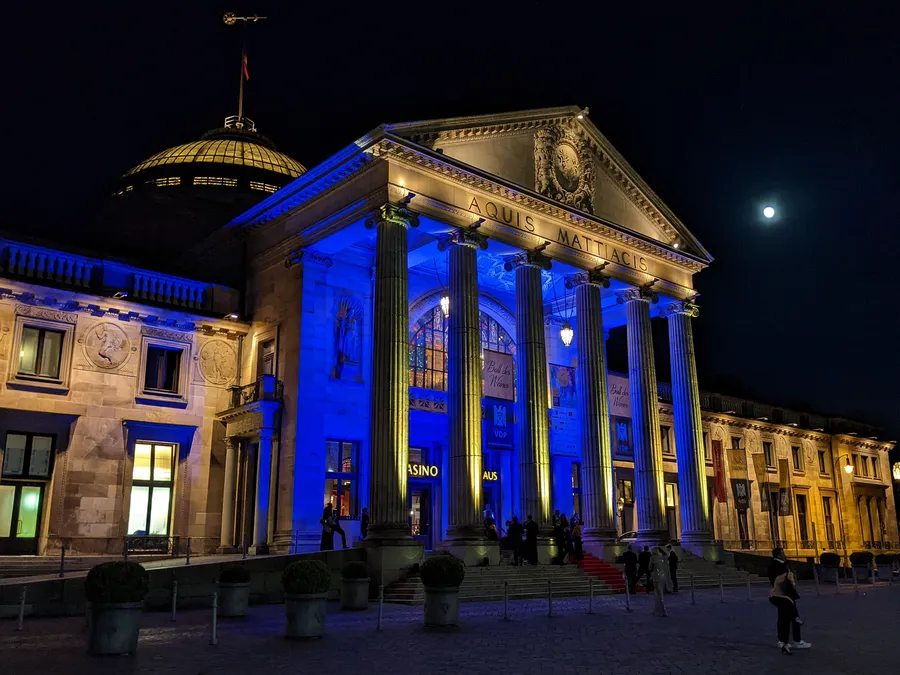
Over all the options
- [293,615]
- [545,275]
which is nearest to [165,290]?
[545,275]

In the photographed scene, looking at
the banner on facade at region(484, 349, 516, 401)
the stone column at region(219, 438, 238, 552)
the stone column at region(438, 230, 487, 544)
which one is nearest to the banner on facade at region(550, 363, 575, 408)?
the banner on facade at region(484, 349, 516, 401)

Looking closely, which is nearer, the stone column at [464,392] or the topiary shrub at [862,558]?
the stone column at [464,392]

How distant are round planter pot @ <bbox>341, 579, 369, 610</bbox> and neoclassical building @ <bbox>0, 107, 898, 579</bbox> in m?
2.89

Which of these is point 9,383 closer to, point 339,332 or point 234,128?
point 339,332

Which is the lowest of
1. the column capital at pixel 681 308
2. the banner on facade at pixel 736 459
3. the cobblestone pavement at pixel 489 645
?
the cobblestone pavement at pixel 489 645

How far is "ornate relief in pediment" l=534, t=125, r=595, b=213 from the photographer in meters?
31.6

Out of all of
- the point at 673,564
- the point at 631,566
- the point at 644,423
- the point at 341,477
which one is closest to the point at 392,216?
the point at 341,477

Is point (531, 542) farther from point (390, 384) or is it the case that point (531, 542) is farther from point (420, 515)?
point (420, 515)

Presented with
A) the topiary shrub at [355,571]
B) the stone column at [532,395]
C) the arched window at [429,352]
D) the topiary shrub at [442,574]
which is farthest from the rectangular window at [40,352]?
the topiary shrub at [442,574]

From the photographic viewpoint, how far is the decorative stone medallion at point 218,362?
30.4 m

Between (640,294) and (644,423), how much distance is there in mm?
5668

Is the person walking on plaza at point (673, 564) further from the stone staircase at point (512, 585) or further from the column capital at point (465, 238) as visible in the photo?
the column capital at point (465, 238)

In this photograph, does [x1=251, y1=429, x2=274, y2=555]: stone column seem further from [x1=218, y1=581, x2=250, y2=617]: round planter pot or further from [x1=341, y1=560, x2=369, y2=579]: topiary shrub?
[x1=218, y1=581, x2=250, y2=617]: round planter pot

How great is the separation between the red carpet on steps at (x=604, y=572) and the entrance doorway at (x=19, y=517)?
17.8 meters
